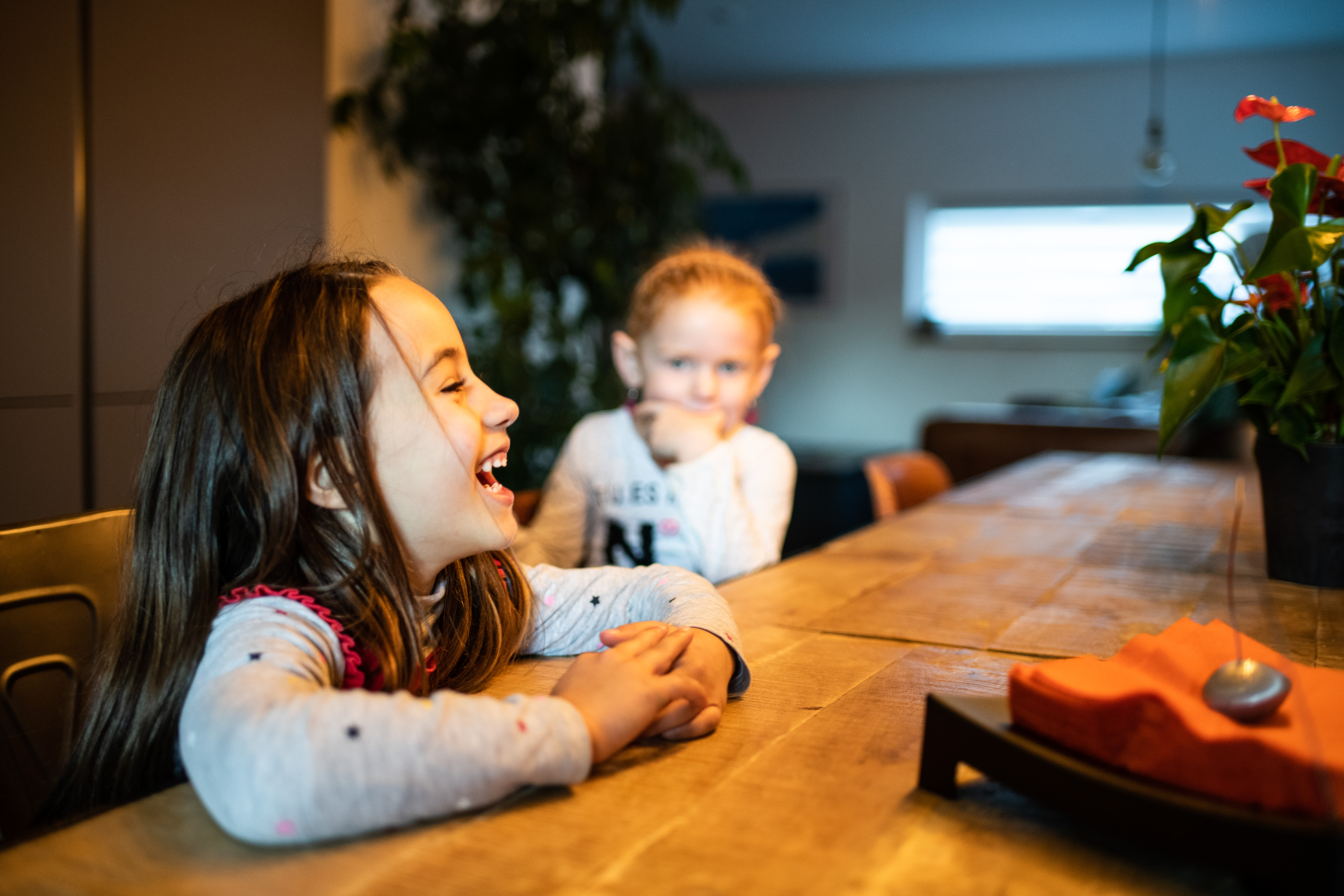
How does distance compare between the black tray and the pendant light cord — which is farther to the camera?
the pendant light cord

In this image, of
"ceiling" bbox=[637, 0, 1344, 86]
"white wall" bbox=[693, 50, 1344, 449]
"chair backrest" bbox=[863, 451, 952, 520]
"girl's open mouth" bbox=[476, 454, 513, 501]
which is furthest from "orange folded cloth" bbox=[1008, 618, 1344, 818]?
"white wall" bbox=[693, 50, 1344, 449]

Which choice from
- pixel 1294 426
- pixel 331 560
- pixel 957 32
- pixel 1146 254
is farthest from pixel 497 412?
pixel 957 32

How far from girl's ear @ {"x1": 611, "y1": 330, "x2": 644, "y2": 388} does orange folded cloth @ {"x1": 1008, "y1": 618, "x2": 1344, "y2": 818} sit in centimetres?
113

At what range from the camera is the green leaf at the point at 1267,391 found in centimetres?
110

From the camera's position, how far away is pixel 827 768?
0.61 metres

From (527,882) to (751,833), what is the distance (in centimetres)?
12

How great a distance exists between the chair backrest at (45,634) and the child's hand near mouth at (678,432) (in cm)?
76

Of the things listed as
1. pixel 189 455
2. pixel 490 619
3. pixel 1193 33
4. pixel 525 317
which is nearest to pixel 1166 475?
pixel 525 317

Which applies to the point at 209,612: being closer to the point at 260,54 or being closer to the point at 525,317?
the point at 260,54

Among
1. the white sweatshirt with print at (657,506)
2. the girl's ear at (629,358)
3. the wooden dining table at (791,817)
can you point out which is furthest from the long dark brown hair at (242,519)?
the girl's ear at (629,358)

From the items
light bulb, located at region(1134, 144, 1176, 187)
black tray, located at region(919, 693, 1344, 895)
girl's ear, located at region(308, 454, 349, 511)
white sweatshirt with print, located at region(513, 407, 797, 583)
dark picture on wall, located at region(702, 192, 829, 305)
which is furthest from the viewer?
dark picture on wall, located at region(702, 192, 829, 305)

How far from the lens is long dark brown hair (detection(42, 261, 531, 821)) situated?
0.66 m

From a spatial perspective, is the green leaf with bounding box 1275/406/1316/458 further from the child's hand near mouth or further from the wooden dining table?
the child's hand near mouth

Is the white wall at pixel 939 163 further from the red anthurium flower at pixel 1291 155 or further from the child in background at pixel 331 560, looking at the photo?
the child in background at pixel 331 560
